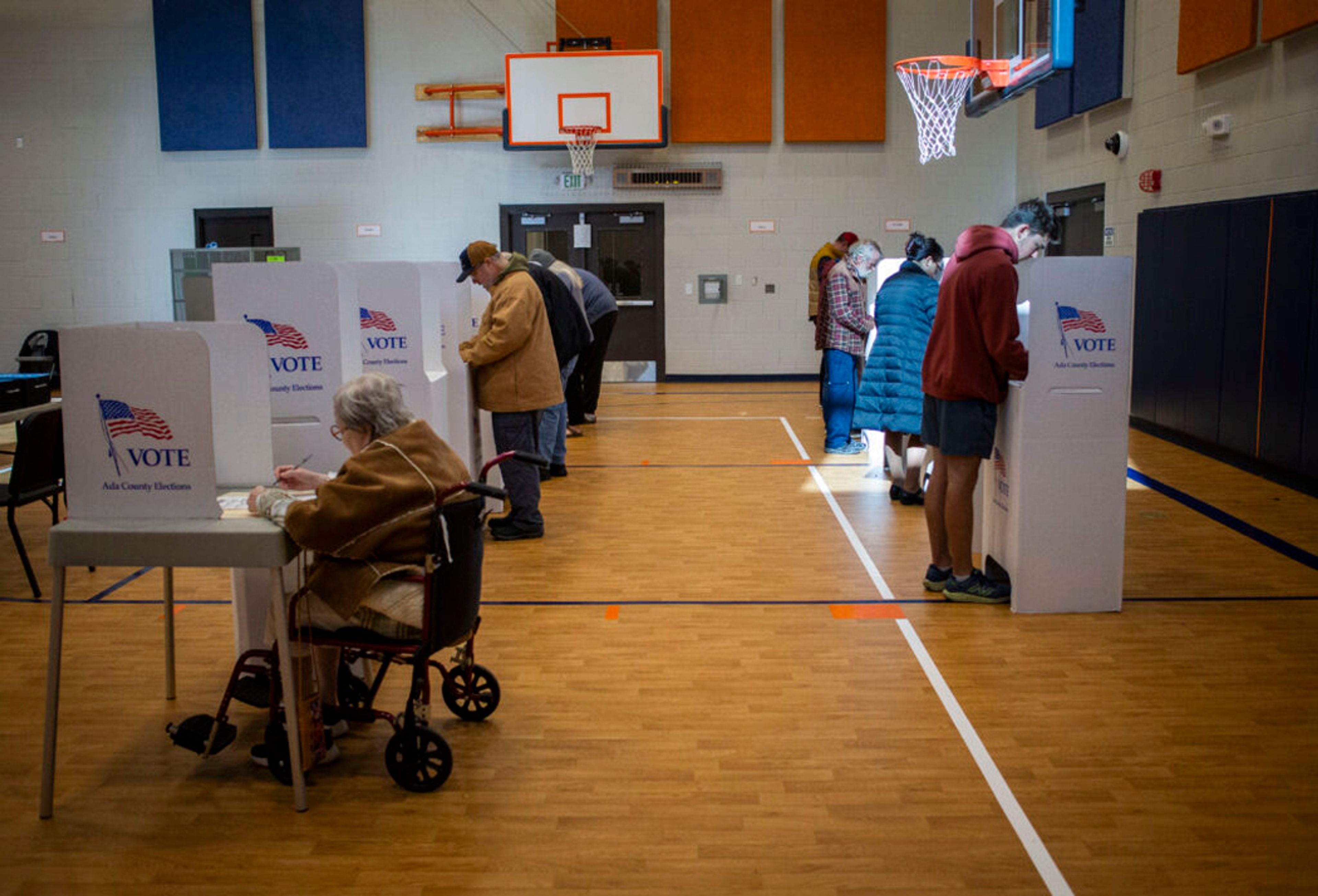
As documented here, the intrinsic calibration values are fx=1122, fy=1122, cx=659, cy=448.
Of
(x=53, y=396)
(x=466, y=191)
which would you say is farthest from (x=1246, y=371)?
(x=53, y=396)

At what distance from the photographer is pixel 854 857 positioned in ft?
8.48

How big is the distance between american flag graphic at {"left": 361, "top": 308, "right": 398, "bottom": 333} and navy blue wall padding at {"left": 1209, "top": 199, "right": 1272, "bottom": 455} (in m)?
5.30

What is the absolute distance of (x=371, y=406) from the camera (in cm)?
291

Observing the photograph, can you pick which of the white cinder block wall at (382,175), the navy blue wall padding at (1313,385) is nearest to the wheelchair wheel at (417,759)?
the navy blue wall padding at (1313,385)

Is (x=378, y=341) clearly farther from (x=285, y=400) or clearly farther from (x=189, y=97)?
(x=189, y=97)

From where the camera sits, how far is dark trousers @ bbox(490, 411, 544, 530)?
5602 millimetres

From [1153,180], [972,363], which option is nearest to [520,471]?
[972,363]

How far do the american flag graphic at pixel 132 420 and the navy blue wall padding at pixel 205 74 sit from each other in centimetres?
1033

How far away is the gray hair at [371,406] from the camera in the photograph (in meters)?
2.90

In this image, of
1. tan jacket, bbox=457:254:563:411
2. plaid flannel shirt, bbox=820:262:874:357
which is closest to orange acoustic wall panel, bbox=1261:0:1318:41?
plaid flannel shirt, bbox=820:262:874:357

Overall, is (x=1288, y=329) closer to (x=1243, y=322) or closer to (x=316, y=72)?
(x=1243, y=322)

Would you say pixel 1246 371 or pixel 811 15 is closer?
pixel 1246 371

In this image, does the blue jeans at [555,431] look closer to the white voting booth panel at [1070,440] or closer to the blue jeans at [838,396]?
the blue jeans at [838,396]

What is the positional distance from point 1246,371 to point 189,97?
34.9 ft
